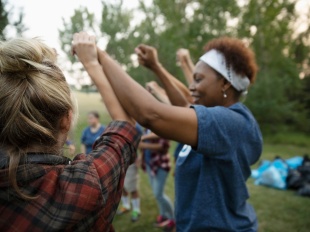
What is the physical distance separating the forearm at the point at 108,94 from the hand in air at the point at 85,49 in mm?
38

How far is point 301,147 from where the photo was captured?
12.4 m

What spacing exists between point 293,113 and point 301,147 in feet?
9.51

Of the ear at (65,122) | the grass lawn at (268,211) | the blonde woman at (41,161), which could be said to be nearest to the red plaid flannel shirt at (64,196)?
the blonde woman at (41,161)

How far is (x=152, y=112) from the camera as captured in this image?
1.19 m

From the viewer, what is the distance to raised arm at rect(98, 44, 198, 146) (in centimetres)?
119

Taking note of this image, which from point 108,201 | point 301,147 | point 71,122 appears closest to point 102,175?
point 108,201

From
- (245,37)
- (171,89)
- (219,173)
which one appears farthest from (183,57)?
(245,37)

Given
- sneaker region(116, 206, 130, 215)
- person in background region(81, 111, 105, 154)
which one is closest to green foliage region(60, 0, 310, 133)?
person in background region(81, 111, 105, 154)

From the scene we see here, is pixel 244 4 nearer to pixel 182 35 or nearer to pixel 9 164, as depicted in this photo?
pixel 182 35

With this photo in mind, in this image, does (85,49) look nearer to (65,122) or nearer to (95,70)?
(95,70)

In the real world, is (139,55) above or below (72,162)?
above

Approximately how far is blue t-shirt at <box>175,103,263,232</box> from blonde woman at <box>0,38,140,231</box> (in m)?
0.51

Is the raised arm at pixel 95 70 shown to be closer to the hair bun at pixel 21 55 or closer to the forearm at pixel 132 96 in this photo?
the forearm at pixel 132 96

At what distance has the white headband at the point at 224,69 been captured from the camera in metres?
1.65
